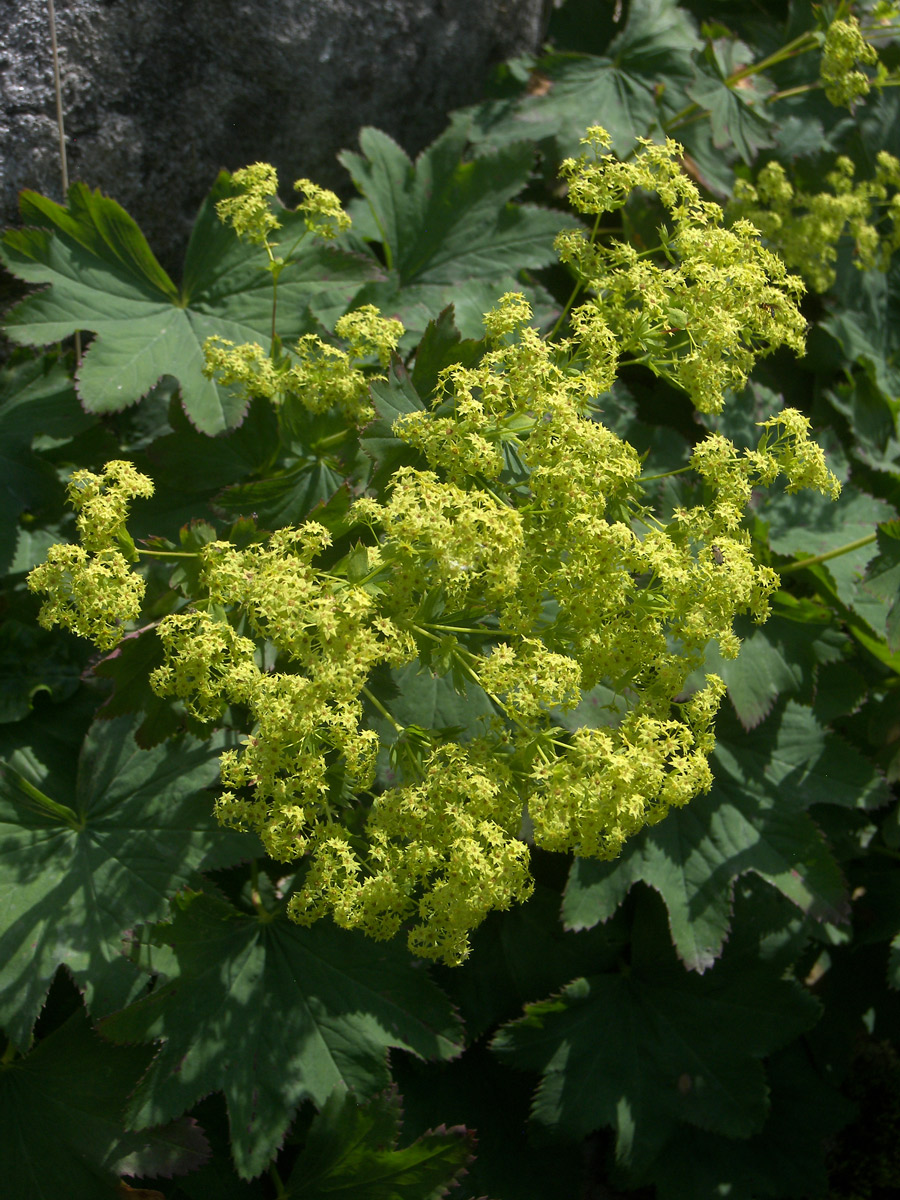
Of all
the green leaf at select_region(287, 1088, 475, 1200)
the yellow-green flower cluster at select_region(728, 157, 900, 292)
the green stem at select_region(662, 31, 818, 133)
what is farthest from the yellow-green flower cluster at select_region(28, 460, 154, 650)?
the green stem at select_region(662, 31, 818, 133)

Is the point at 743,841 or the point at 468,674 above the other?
the point at 468,674

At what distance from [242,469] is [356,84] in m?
1.63

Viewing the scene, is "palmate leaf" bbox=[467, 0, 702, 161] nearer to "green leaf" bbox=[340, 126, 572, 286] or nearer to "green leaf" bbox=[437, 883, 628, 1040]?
"green leaf" bbox=[340, 126, 572, 286]

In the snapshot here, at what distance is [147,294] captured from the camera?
267 cm

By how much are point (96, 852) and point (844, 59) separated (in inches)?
131

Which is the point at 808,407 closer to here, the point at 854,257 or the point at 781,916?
the point at 854,257

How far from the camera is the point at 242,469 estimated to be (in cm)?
249

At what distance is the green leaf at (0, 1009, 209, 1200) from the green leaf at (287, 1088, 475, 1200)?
290 millimetres

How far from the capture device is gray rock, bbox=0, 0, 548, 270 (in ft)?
8.57

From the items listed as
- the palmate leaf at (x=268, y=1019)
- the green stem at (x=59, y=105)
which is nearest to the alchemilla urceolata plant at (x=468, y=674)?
the palmate leaf at (x=268, y=1019)

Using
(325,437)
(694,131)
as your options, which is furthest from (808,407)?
(325,437)

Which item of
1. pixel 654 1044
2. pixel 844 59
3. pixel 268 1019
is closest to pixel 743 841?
pixel 654 1044

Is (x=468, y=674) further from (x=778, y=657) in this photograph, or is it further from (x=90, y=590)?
(x=778, y=657)

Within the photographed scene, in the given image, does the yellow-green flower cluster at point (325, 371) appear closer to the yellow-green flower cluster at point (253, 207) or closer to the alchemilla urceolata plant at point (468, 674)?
the alchemilla urceolata plant at point (468, 674)
